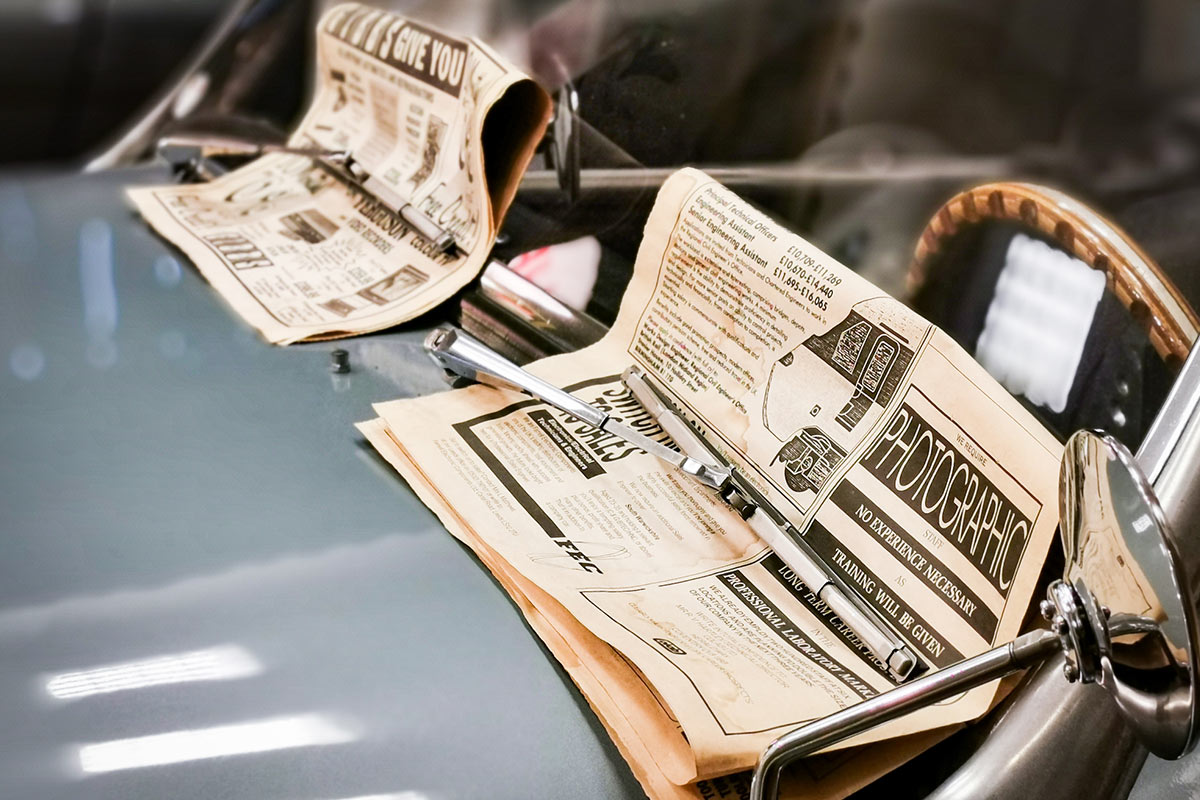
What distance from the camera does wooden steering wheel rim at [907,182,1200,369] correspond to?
382 millimetres

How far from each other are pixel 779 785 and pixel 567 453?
211 millimetres

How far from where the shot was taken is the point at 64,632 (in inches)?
15.5

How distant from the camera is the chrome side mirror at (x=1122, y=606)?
205 millimetres

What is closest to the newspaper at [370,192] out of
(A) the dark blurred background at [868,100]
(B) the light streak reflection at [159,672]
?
(A) the dark blurred background at [868,100]

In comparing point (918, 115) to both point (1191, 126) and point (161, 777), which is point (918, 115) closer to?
point (1191, 126)

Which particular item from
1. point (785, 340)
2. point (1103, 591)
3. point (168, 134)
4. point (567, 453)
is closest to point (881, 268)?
point (785, 340)

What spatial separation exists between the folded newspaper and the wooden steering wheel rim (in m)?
0.06

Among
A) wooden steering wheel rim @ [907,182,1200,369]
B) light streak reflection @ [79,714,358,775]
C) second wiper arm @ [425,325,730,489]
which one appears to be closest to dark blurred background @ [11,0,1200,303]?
wooden steering wheel rim @ [907,182,1200,369]

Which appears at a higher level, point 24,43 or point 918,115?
point 918,115

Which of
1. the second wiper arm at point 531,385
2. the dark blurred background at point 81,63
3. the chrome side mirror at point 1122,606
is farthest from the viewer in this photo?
the dark blurred background at point 81,63

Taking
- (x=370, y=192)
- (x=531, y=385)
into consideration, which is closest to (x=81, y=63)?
(x=370, y=192)

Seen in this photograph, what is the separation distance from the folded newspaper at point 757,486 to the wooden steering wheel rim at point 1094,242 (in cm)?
6

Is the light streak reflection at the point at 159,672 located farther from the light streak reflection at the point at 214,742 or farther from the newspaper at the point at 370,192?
the newspaper at the point at 370,192

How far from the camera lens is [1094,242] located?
0.41 m
